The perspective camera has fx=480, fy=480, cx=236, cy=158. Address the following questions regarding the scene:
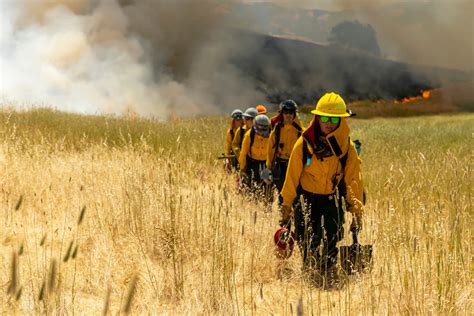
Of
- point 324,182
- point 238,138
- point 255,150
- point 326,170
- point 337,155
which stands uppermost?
point 238,138

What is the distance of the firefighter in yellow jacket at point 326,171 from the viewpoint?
4.00 metres

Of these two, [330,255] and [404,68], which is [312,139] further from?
[404,68]

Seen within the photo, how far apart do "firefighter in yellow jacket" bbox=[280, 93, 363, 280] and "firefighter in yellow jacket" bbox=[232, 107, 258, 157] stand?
11.1 ft

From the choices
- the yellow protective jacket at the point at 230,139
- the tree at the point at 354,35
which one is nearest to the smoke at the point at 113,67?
the yellow protective jacket at the point at 230,139

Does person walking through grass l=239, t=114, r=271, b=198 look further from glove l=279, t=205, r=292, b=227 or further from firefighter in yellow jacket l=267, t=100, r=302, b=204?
glove l=279, t=205, r=292, b=227

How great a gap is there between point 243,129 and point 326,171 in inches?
148

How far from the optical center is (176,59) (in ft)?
123

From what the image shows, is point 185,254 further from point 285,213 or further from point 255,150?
point 255,150

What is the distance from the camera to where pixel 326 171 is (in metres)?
4.18

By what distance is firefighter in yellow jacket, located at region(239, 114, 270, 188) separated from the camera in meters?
6.84

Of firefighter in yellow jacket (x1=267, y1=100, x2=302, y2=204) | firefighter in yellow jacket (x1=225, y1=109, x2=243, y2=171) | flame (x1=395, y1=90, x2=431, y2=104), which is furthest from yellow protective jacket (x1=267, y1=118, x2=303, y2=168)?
flame (x1=395, y1=90, x2=431, y2=104)

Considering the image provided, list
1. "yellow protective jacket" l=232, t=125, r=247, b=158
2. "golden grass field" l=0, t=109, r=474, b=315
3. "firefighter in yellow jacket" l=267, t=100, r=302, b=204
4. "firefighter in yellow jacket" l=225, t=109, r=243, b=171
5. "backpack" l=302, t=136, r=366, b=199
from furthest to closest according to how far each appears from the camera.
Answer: "firefighter in yellow jacket" l=225, t=109, r=243, b=171 → "yellow protective jacket" l=232, t=125, r=247, b=158 → "firefighter in yellow jacket" l=267, t=100, r=302, b=204 → "backpack" l=302, t=136, r=366, b=199 → "golden grass field" l=0, t=109, r=474, b=315

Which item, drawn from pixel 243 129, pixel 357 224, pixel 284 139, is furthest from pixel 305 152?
pixel 243 129

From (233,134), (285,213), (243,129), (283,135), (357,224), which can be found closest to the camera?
(357,224)
